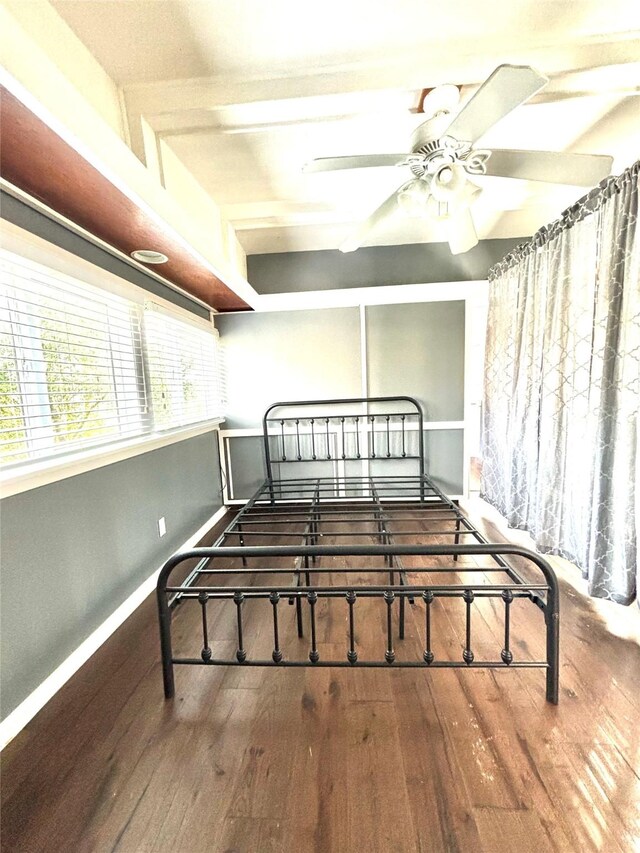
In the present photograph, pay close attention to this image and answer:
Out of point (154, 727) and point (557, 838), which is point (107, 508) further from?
point (557, 838)

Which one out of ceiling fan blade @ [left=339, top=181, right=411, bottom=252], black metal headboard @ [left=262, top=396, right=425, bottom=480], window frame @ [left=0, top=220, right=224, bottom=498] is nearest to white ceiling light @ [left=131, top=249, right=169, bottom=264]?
window frame @ [left=0, top=220, right=224, bottom=498]

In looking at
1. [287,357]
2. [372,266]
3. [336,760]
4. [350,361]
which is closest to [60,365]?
[336,760]

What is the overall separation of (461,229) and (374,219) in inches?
19.2

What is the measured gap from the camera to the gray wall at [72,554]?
51.2 inches

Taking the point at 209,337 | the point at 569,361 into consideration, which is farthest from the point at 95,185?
the point at 569,361

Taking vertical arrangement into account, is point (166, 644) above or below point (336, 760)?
above

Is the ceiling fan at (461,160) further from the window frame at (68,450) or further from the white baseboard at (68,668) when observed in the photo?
the white baseboard at (68,668)

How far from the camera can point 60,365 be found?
1.57 meters

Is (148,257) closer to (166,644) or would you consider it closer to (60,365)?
(60,365)

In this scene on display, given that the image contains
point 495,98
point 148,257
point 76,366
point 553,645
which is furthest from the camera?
point 148,257

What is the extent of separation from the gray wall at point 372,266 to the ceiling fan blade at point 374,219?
4.13 feet

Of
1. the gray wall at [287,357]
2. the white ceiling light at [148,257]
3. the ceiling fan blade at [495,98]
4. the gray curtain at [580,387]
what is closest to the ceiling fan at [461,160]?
the ceiling fan blade at [495,98]

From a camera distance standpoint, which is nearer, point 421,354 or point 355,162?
point 355,162

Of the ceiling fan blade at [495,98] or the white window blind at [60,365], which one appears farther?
the white window blind at [60,365]
